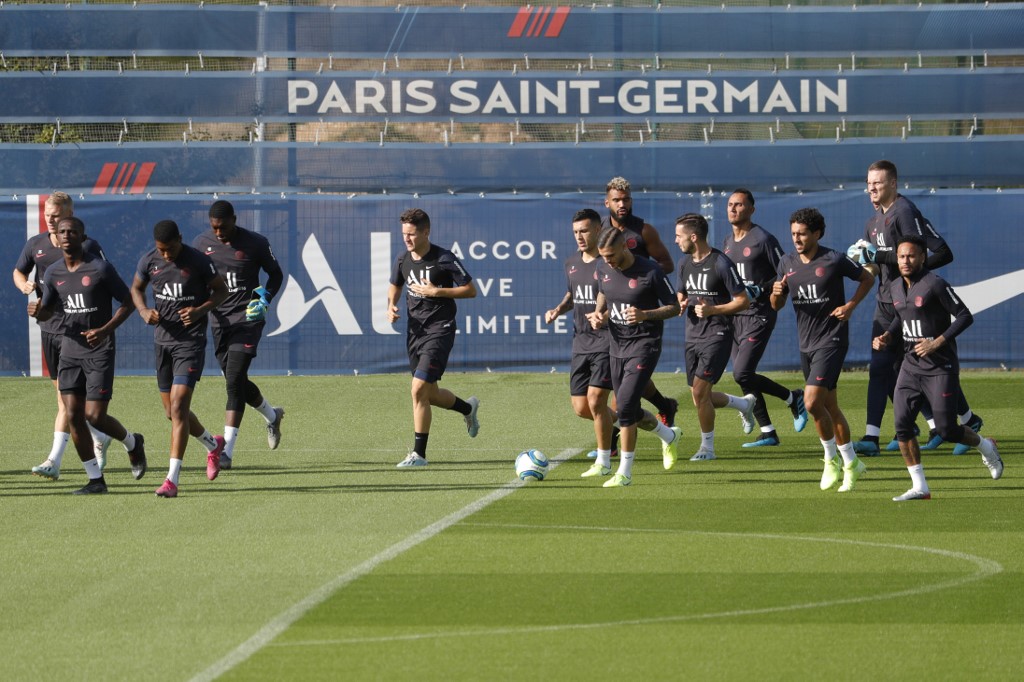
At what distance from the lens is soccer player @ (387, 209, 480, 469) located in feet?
44.8

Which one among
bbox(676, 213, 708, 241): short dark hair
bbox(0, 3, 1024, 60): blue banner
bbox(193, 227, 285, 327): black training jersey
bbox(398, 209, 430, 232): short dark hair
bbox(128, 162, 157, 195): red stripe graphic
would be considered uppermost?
bbox(0, 3, 1024, 60): blue banner

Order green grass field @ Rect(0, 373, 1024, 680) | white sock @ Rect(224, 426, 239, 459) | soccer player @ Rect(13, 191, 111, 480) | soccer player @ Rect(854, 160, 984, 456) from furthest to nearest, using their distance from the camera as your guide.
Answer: white sock @ Rect(224, 426, 239, 459) → soccer player @ Rect(854, 160, 984, 456) → soccer player @ Rect(13, 191, 111, 480) → green grass field @ Rect(0, 373, 1024, 680)

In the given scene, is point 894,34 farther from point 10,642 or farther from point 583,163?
point 10,642

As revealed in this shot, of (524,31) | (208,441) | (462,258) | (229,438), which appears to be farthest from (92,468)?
(524,31)

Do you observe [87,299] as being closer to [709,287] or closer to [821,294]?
[709,287]

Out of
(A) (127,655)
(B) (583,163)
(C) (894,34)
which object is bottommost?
(A) (127,655)

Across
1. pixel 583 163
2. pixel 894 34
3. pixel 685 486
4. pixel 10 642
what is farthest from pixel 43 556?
pixel 894 34

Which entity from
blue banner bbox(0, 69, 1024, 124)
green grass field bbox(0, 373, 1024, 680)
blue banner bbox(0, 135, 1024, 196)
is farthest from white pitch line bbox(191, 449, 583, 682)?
blue banner bbox(0, 69, 1024, 124)

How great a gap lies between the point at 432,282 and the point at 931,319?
14.3 feet

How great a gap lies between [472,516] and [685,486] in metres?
2.12

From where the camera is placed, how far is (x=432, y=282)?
13.9m

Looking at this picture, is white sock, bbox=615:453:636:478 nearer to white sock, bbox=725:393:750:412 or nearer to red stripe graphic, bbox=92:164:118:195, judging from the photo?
white sock, bbox=725:393:750:412

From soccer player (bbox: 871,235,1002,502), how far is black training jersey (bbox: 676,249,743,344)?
6.08 ft

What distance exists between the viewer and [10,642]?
287 inches
